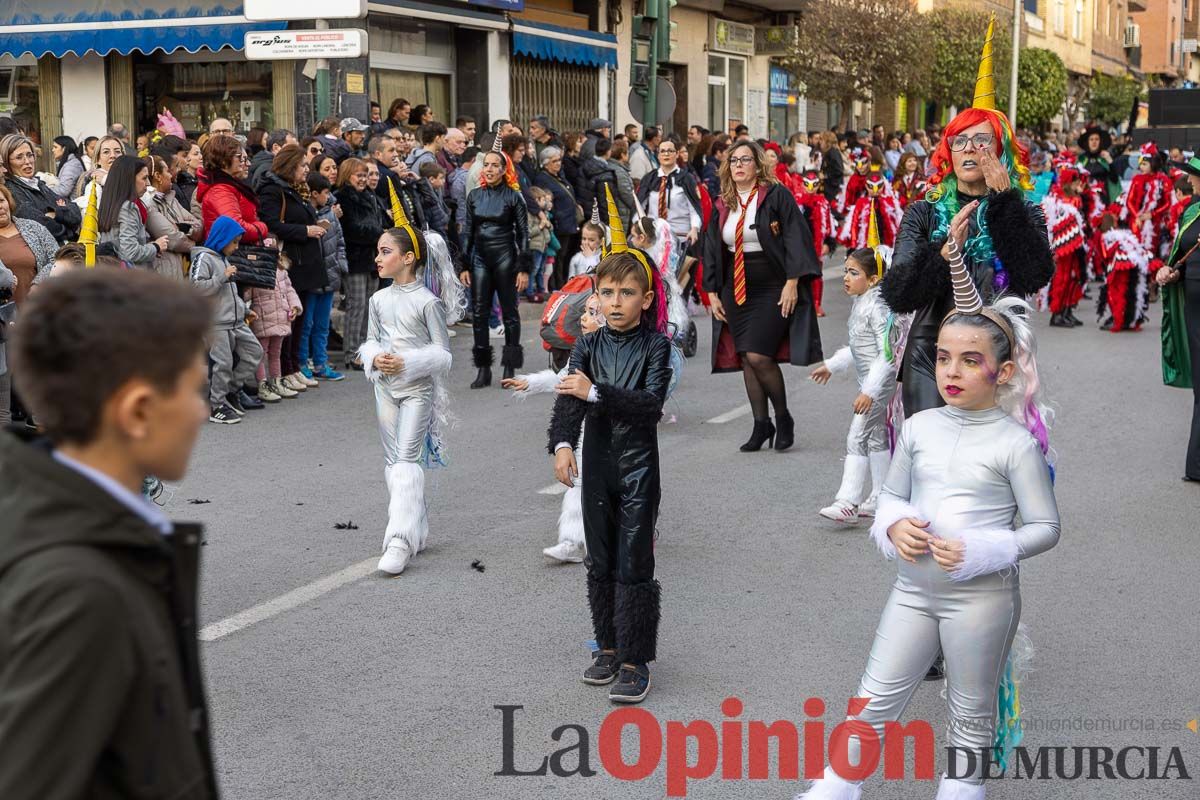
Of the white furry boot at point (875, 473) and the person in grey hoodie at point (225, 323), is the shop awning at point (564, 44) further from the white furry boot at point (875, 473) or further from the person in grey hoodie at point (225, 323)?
the white furry boot at point (875, 473)

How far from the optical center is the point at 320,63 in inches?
644

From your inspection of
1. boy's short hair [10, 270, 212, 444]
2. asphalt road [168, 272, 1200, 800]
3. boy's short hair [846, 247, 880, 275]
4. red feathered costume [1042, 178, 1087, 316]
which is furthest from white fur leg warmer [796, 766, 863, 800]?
red feathered costume [1042, 178, 1087, 316]

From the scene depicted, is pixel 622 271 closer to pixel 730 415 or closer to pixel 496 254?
pixel 730 415

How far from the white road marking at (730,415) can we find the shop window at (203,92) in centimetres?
1233

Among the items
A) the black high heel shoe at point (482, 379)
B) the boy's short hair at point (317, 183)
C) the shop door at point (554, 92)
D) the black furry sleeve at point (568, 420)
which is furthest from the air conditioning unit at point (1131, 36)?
the black furry sleeve at point (568, 420)

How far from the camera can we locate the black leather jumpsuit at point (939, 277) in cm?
530

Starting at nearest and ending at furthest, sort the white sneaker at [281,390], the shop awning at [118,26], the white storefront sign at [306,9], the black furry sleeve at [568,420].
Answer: the black furry sleeve at [568,420] → the white sneaker at [281,390] → the white storefront sign at [306,9] → the shop awning at [118,26]

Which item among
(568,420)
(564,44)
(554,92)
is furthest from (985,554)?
(554,92)

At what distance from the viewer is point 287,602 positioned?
6184 mm

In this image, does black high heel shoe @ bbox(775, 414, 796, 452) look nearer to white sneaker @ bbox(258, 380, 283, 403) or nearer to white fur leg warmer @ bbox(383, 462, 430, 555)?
white fur leg warmer @ bbox(383, 462, 430, 555)

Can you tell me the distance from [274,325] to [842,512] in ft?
17.2

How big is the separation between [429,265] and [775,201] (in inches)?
110

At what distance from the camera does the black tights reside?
9.12 meters

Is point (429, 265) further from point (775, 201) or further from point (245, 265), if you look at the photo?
point (245, 265)
